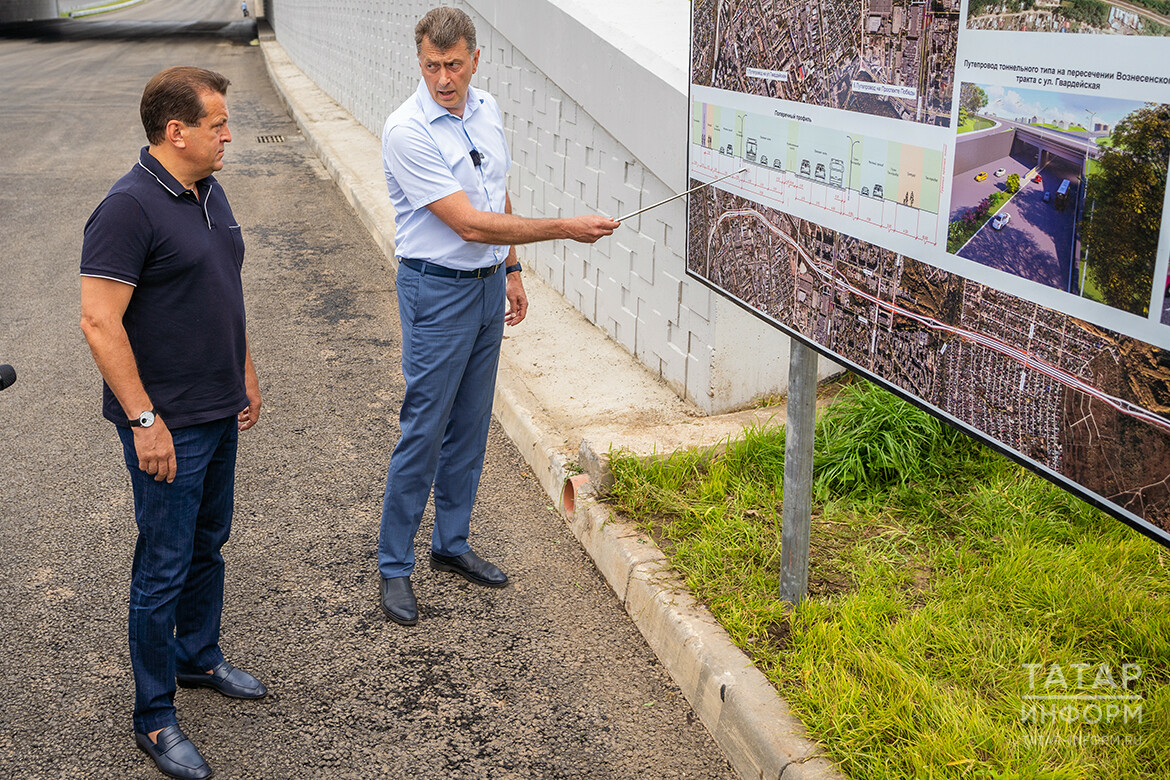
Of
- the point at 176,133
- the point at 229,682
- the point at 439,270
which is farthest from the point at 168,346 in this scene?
the point at 229,682

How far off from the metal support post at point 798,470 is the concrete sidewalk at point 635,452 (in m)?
0.33

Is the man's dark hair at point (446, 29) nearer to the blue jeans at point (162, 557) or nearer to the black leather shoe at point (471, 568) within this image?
the blue jeans at point (162, 557)

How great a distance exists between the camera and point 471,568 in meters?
4.14

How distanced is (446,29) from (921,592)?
8.26 feet

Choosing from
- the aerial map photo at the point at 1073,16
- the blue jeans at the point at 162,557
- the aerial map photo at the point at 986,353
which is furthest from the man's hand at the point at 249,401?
the aerial map photo at the point at 1073,16

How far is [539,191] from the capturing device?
7.42 meters

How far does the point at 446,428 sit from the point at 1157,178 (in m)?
2.66

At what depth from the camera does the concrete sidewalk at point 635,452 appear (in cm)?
301

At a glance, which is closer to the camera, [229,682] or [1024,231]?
[1024,231]

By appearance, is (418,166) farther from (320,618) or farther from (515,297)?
(320,618)

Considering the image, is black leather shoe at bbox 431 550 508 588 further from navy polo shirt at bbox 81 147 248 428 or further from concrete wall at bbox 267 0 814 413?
concrete wall at bbox 267 0 814 413

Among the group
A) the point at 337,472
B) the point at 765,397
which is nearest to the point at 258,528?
the point at 337,472

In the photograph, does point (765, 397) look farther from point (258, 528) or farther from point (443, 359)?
point (258, 528)

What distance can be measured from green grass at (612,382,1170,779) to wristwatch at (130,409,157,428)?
1.88m
